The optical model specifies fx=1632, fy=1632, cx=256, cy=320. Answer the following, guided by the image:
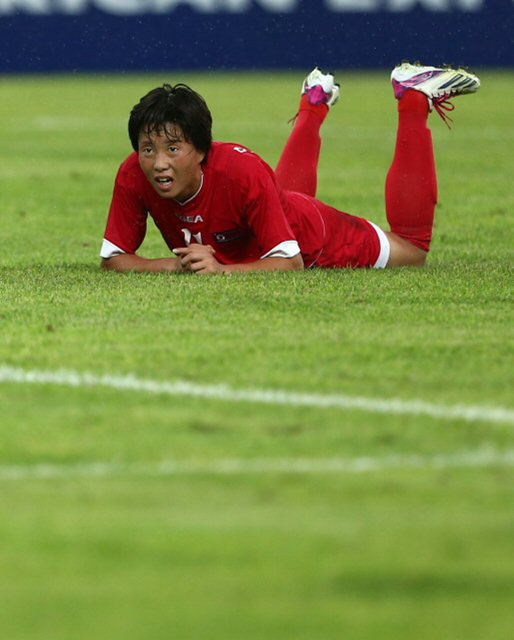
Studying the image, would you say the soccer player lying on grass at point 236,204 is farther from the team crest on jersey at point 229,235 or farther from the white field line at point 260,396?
the white field line at point 260,396

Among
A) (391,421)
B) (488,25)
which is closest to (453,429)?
(391,421)

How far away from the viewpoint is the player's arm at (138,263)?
292 inches

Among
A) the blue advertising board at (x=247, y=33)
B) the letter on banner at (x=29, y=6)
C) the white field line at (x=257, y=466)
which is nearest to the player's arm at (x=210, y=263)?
the white field line at (x=257, y=466)

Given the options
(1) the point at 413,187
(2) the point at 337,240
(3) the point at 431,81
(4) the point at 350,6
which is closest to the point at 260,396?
(2) the point at 337,240

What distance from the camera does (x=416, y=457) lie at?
4.09 meters

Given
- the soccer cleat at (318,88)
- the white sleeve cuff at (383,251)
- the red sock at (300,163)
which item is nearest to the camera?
the white sleeve cuff at (383,251)

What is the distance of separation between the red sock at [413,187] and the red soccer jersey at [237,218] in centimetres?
36

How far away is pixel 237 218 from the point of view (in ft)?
23.9

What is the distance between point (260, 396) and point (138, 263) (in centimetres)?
280

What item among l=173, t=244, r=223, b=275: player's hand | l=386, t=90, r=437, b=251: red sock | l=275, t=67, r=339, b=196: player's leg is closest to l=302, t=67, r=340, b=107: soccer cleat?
l=275, t=67, r=339, b=196: player's leg

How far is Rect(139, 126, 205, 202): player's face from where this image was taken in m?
7.09

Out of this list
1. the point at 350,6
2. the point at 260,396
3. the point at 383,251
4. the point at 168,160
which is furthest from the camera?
the point at 350,6

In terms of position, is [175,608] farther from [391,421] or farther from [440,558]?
[391,421]

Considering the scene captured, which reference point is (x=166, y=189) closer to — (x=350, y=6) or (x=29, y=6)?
(x=29, y=6)
